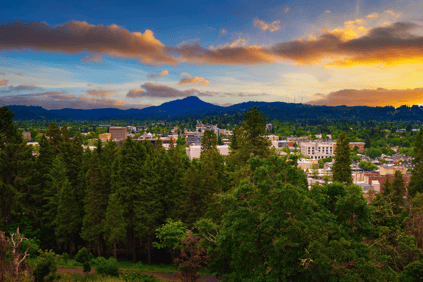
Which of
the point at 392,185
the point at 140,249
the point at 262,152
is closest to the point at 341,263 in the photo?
the point at 262,152

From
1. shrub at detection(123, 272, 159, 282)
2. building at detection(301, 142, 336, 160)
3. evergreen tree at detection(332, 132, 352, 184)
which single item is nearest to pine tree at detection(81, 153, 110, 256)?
shrub at detection(123, 272, 159, 282)

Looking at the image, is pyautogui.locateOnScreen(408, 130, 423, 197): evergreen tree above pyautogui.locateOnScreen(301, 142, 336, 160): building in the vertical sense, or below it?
above

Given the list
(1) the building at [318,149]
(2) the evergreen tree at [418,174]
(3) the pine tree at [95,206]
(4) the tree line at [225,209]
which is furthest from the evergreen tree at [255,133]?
(1) the building at [318,149]

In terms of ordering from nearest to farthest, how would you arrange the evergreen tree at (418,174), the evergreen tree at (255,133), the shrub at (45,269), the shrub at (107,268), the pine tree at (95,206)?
the shrub at (45,269) → the shrub at (107,268) → the evergreen tree at (255,133) → the pine tree at (95,206) → the evergreen tree at (418,174)

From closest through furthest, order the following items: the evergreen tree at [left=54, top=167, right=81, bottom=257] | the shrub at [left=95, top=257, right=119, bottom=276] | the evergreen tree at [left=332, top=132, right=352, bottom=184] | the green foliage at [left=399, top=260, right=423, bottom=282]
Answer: the green foliage at [left=399, top=260, right=423, bottom=282] < the shrub at [left=95, top=257, right=119, bottom=276] < the evergreen tree at [left=54, top=167, right=81, bottom=257] < the evergreen tree at [left=332, top=132, right=352, bottom=184]

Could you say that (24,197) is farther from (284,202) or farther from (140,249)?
(284,202)

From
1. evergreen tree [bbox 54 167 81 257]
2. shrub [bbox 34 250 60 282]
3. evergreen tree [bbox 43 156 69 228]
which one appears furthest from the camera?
evergreen tree [bbox 43 156 69 228]

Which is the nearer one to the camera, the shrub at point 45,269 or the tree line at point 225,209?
the tree line at point 225,209

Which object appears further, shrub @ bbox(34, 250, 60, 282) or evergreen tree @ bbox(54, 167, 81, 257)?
evergreen tree @ bbox(54, 167, 81, 257)

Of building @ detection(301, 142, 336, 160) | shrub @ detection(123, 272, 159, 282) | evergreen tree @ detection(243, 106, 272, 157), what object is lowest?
building @ detection(301, 142, 336, 160)

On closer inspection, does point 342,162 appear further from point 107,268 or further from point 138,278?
point 107,268

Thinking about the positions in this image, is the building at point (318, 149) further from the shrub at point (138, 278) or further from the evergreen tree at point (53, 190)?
the shrub at point (138, 278)

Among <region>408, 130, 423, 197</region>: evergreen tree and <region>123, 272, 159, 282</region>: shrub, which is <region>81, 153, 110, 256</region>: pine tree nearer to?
<region>123, 272, 159, 282</region>: shrub
